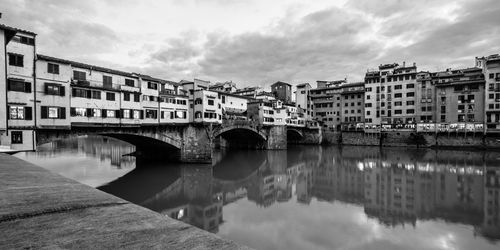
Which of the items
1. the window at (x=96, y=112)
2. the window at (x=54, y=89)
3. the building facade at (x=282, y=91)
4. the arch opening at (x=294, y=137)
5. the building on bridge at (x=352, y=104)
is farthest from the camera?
the building facade at (x=282, y=91)

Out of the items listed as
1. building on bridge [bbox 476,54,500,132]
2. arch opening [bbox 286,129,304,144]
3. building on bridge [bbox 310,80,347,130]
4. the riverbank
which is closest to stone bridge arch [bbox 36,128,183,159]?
arch opening [bbox 286,129,304,144]

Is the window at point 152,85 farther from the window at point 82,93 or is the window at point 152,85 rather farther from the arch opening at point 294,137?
the arch opening at point 294,137

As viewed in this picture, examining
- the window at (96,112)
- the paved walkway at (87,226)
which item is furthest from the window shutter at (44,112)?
the paved walkway at (87,226)

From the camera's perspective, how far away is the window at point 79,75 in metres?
28.4

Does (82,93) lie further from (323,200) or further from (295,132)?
(295,132)

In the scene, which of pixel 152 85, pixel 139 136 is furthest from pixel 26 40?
pixel 139 136

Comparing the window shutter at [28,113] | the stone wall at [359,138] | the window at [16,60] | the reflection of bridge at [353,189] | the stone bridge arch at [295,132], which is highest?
the window at [16,60]

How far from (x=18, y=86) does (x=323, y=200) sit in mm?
29401

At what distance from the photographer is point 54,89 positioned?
26.0m

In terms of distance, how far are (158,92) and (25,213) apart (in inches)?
1388

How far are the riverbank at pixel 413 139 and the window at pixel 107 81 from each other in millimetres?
64503

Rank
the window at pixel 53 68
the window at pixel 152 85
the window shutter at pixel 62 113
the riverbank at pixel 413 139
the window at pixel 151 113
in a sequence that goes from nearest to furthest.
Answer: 1. the window at pixel 53 68
2. the window shutter at pixel 62 113
3. the window at pixel 151 113
4. the window at pixel 152 85
5. the riverbank at pixel 413 139

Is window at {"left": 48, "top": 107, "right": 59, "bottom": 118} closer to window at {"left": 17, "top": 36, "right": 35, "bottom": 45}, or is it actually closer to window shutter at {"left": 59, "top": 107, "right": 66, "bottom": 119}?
window shutter at {"left": 59, "top": 107, "right": 66, "bottom": 119}

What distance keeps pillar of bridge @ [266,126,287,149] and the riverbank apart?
22.6 metres
